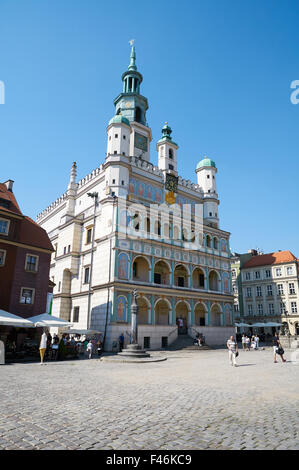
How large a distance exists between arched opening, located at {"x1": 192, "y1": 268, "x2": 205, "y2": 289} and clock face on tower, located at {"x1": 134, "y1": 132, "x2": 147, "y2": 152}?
19853mm

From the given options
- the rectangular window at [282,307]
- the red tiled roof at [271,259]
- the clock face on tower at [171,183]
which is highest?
the clock face on tower at [171,183]

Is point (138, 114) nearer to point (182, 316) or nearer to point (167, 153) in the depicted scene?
point (167, 153)

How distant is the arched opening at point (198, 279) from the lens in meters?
43.4

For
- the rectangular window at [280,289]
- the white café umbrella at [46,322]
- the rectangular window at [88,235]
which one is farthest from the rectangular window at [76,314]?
the rectangular window at [280,289]

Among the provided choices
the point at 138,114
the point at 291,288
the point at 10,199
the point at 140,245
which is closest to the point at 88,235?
the point at 140,245

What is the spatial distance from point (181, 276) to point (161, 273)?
352 cm

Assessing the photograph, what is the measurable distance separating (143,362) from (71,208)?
30.1m

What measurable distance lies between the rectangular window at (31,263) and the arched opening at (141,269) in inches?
512

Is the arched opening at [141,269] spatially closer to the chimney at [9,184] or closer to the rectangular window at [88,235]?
the rectangular window at [88,235]

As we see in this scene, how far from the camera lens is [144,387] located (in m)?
10.7

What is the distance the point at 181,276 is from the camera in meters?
41.9

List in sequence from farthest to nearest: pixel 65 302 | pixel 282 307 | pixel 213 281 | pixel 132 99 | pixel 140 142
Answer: pixel 282 307 < pixel 132 99 < pixel 140 142 < pixel 213 281 < pixel 65 302
